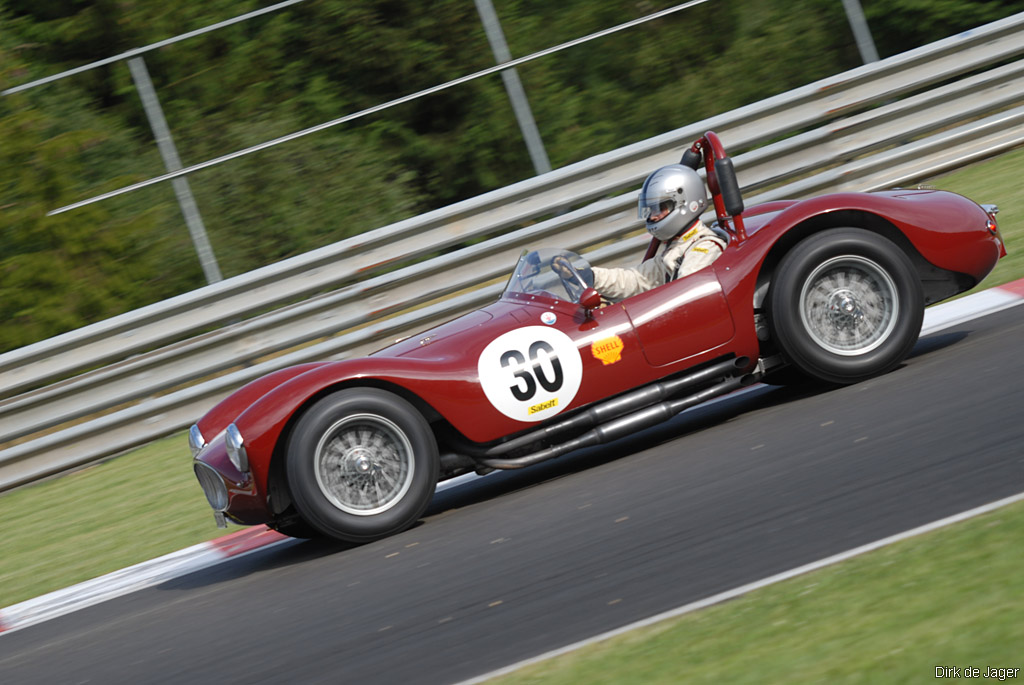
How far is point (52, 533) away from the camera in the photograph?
732cm

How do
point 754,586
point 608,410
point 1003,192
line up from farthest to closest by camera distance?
1. point 1003,192
2. point 608,410
3. point 754,586

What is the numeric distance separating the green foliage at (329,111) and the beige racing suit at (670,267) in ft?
16.4

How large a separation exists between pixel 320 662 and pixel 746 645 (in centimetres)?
152

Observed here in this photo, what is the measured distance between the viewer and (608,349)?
218 inches

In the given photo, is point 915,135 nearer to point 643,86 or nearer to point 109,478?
point 643,86

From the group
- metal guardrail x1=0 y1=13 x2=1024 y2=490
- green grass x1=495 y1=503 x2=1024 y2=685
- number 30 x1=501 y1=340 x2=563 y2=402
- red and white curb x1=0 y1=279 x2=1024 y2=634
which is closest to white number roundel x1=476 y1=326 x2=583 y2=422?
number 30 x1=501 y1=340 x2=563 y2=402

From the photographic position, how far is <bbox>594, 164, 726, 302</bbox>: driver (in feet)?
19.5

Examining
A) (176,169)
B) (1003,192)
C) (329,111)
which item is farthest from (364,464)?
(329,111)

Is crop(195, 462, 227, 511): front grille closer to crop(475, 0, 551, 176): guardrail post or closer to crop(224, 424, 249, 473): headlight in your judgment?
crop(224, 424, 249, 473): headlight

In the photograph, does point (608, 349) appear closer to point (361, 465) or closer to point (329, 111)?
point (361, 465)

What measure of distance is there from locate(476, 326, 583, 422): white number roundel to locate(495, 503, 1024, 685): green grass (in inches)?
80.8

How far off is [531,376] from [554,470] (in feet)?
2.73

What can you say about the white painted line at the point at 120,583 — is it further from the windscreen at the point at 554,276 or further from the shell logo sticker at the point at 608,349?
the shell logo sticker at the point at 608,349

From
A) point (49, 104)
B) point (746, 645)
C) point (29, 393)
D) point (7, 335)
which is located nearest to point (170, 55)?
point (49, 104)
